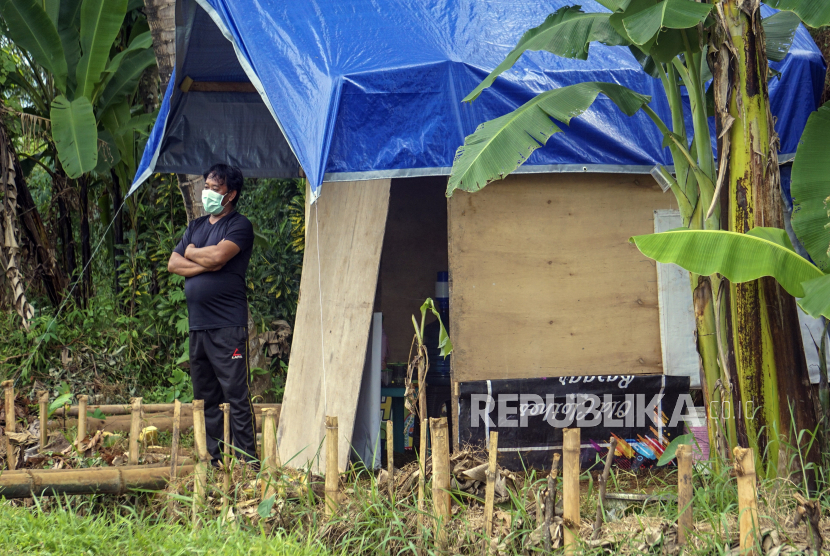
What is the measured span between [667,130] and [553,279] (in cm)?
125

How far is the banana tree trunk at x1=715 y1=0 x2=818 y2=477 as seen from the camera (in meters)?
3.50

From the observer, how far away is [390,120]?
4480mm

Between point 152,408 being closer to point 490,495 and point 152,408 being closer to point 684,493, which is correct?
point 490,495

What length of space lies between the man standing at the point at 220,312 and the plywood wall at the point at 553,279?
4.17 ft

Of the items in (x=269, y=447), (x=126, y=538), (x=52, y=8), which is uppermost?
(x=52, y=8)

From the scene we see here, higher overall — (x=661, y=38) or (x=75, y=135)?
(x=75, y=135)

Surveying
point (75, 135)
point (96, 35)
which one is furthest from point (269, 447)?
point (96, 35)

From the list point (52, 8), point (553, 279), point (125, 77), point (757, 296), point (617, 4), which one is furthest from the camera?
point (125, 77)

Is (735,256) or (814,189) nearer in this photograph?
(735,256)

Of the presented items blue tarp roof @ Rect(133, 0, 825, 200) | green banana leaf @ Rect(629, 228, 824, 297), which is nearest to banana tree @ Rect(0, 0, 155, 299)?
blue tarp roof @ Rect(133, 0, 825, 200)

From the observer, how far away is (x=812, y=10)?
330 cm

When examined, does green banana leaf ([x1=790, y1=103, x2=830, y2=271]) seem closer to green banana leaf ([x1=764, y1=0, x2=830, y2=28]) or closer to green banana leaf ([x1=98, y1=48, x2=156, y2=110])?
green banana leaf ([x1=764, y1=0, x2=830, y2=28])

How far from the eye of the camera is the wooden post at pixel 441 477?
2986 millimetres
